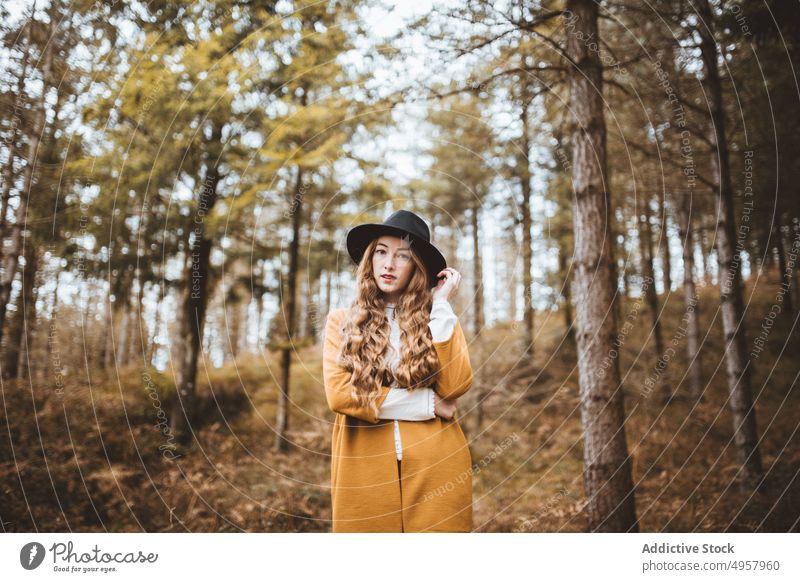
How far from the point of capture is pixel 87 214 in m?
5.69

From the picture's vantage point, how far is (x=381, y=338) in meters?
2.88

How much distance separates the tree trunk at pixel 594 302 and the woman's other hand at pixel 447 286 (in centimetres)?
174

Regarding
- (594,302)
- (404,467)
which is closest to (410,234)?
(404,467)

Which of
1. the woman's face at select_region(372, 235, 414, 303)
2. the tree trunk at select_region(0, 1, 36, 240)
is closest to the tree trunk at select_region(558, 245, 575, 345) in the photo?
the woman's face at select_region(372, 235, 414, 303)

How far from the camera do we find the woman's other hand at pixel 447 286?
287 centimetres

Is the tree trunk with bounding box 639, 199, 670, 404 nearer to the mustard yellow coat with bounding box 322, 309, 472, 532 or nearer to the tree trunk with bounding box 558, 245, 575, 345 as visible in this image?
the tree trunk with bounding box 558, 245, 575, 345

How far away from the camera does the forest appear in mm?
4289

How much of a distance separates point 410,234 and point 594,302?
2089 millimetres

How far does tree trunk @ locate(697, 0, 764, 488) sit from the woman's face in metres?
4.19

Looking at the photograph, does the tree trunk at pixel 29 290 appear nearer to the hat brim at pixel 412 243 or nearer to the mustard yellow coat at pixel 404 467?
the hat brim at pixel 412 243

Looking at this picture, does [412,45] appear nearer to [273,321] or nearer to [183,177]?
[183,177]
